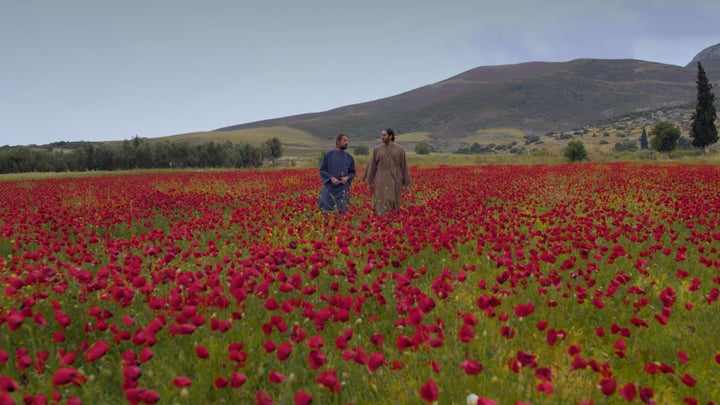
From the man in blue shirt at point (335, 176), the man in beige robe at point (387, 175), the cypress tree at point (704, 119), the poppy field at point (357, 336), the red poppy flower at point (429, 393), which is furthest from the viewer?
the cypress tree at point (704, 119)

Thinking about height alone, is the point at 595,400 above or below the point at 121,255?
below

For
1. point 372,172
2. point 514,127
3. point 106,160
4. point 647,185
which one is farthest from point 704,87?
point 514,127

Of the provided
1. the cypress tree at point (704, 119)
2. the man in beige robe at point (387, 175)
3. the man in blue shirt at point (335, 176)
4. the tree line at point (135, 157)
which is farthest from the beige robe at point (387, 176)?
the cypress tree at point (704, 119)

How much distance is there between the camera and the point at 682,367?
322 cm

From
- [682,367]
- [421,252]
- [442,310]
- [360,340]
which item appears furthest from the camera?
[421,252]

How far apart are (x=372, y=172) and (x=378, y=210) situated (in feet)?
2.86

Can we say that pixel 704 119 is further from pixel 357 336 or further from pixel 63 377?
pixel 63 377

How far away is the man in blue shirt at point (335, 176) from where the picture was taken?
9.99 m

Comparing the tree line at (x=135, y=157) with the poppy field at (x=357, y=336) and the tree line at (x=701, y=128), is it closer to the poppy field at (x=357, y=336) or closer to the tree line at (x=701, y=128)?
the tree line at (x=701, y=128)

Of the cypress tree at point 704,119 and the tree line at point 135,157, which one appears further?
the tree line at point 135,157

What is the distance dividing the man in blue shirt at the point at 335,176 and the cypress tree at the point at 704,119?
54512mm

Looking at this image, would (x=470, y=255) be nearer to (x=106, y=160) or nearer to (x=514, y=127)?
(x=106, y=160)

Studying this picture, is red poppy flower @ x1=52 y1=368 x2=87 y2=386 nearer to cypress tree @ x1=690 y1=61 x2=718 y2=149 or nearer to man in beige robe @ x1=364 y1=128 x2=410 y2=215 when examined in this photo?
man in beige robe @ x1=364 y1=128 x2=410 y2=215

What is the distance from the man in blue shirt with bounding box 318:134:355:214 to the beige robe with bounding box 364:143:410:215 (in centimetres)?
56
